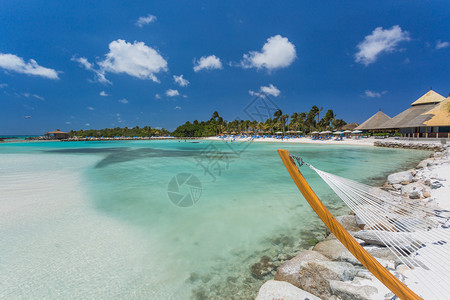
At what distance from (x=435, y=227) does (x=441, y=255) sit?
0.72 metres

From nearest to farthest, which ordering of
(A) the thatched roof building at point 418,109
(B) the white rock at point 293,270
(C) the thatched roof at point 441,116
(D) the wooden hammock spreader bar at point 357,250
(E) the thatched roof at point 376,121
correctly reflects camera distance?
(D) the wooden hammock spreader bar at point 357,250
(B) the white rock at point 293,270
(C) the thatched roof at point 441,116
(A) the thatched roof building at point 418,109
(E) the thatched roof at point 376,121

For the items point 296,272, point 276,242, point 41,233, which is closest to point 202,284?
point 296,272

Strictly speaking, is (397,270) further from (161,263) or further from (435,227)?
(161,263)

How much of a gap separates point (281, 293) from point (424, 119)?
33.3 m

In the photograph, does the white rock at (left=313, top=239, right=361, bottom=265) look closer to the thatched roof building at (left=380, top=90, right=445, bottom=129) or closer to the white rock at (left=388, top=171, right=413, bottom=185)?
the white rock at (left=388, top=171, right=413, bottom=185)

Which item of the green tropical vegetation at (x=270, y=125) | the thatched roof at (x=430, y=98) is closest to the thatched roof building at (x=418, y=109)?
the thatched roof at (x=430, y=98)

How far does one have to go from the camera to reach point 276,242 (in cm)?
362

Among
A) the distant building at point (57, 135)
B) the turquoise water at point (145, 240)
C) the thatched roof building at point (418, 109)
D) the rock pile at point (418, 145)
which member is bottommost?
the turquoise water at point (145, 240)

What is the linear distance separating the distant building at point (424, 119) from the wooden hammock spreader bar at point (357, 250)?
30.7m

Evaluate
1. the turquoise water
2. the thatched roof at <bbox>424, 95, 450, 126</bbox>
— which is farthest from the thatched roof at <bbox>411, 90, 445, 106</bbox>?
the turquoise water

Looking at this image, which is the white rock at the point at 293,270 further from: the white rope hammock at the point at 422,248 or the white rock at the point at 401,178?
the white rock at the point at 401,178

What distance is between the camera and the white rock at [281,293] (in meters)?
1.96

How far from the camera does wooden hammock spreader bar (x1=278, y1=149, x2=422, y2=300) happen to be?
1.32 meters

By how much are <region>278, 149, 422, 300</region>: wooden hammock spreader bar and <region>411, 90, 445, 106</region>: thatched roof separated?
4207 cm
